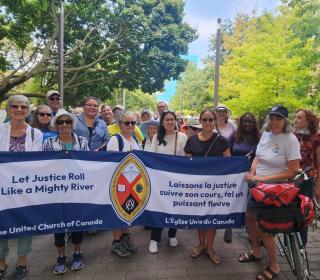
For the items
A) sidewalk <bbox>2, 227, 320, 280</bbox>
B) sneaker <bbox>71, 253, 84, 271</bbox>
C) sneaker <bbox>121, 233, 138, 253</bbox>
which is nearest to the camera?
sidewalk <bbox>2, 227, 320, 280</bbox>

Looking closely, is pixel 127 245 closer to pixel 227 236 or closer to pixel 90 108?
pixel 227 236

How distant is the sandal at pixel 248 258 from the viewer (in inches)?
168

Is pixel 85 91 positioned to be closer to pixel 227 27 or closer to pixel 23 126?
pixel 23 126

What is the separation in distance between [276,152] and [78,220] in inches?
98.2

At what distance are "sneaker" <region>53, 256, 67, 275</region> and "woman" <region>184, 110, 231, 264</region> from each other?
164 cm

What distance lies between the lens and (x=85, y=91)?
65.1ft

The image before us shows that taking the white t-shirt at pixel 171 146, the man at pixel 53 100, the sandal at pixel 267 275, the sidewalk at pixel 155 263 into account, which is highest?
the man at pixel 53 100

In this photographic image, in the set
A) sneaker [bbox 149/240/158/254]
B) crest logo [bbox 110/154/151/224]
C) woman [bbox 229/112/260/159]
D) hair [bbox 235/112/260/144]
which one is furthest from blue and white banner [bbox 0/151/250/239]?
hair [bbox 235/112/260/144]

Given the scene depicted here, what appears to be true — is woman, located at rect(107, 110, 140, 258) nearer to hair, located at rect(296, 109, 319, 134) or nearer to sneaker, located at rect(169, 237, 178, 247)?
sneaker, located at rect(169, 237, 178, 247)

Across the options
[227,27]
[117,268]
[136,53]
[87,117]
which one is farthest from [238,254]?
[227,27]

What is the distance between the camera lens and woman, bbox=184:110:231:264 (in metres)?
4.29

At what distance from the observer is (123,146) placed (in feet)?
14.5

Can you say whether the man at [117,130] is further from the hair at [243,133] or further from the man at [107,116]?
the hair at [243,133]

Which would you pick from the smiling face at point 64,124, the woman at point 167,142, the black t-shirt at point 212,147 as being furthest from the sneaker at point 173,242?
the smiling face at point 64,124
